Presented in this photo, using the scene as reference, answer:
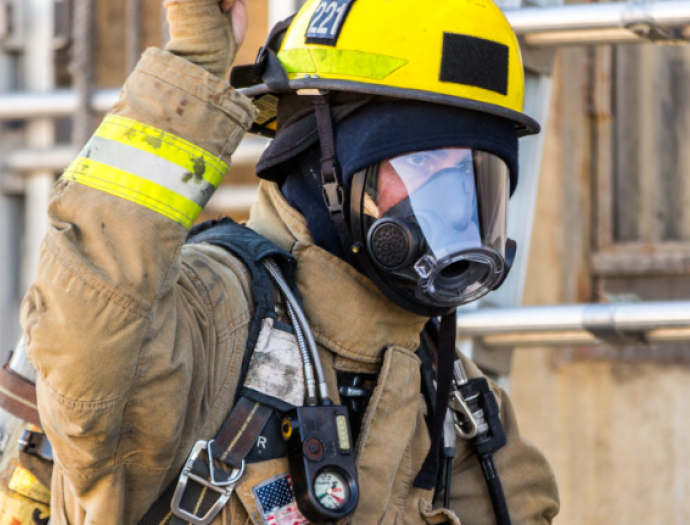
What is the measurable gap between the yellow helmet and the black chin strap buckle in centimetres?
20

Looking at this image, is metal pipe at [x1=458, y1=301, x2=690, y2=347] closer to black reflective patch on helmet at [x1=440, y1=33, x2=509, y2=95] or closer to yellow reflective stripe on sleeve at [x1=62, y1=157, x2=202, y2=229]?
black reflective patch on helmet at [x1=440, y1=33, x2=509, y2=95]

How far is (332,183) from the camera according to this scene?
82.8 inches

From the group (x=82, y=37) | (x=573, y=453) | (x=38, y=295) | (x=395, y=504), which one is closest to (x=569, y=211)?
(x=573, y=453)

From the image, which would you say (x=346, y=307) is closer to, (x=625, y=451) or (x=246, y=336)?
Answer: (x=246, y=336)

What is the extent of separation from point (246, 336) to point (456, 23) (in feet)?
2.75

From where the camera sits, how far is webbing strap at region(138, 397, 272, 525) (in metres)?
1.75

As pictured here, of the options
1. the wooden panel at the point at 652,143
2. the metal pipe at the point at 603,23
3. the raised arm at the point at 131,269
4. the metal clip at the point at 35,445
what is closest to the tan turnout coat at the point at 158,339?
the raised arm at the point at 131,269

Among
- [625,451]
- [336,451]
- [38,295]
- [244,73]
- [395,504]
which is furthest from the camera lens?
[625,451]

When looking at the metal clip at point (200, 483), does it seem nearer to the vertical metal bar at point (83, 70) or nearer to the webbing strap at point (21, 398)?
the webbing strap at point (21, 398)

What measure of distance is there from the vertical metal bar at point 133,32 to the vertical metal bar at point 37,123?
1.13 ft

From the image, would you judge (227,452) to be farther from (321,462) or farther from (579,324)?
(579,324)

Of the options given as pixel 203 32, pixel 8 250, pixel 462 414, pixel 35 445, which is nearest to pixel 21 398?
pixel 35 445

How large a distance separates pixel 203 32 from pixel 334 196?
1.90 ft

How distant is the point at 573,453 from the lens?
4.08 meters
